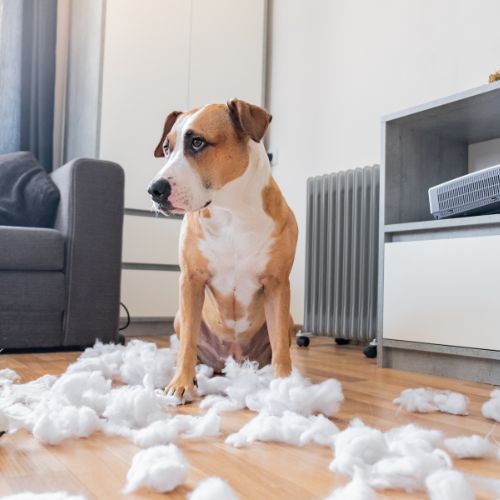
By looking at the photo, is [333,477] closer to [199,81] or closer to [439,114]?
[439,114]

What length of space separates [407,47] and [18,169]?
185 cm

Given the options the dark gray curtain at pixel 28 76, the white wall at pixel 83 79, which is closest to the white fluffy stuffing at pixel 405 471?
the white wall at pixel 83 79

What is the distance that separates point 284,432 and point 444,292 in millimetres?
985

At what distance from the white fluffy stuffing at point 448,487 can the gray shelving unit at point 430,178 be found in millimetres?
989

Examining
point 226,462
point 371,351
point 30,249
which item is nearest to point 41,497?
point 226,462

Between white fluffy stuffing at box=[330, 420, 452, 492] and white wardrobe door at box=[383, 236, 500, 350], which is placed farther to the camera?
white wardrobe door at box=[383, 236, 500, 350]

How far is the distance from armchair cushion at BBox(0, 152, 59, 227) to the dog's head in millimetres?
1186

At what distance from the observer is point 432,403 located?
124 centimetres

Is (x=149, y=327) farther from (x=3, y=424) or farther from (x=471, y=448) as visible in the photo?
(x=471, y=448)

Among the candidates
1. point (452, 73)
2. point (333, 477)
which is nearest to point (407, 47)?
point (452, 73)

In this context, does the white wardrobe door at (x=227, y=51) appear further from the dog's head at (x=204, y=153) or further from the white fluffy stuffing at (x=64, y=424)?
the white fluffy stuffing at (x=64, y=424)

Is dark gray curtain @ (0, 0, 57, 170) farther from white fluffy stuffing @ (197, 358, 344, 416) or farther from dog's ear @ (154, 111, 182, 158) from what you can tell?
white fluffy stuffing @ (197, 358, 344, 416)

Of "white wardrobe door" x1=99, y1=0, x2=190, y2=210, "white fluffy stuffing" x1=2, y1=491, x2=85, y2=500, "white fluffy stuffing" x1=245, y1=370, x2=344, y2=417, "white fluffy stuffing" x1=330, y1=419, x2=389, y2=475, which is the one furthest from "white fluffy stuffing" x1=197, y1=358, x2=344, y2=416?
"white wardrobe door" x1=99, y1=0, x2=190, y2=210

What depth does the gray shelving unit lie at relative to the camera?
165 centimetres
